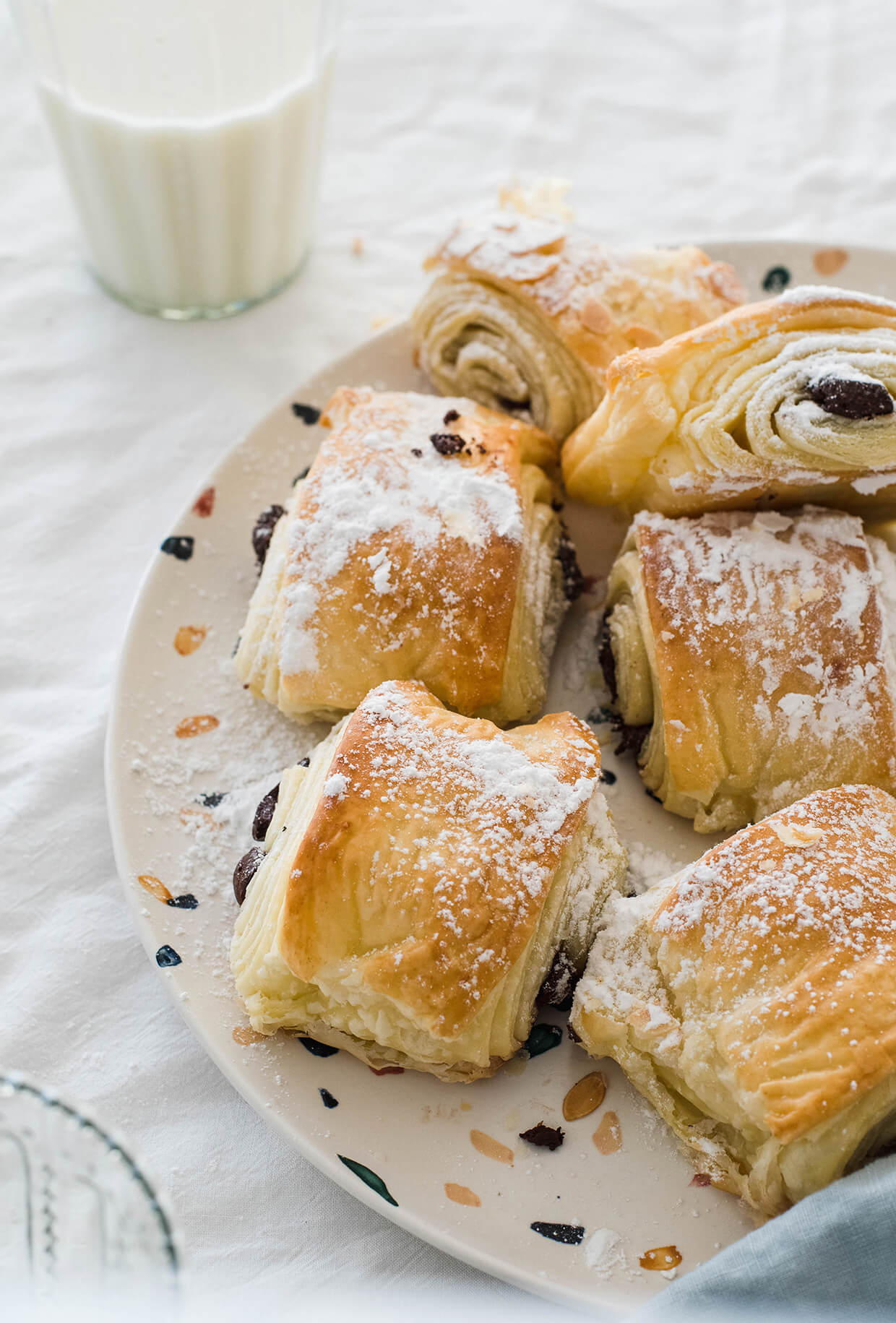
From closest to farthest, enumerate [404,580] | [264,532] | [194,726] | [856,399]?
[856,399] → [404,580] → [194,726] → [264,532]

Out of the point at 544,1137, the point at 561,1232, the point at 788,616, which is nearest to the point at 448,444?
the point at 788,616

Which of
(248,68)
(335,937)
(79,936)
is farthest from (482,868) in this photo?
(248,68)

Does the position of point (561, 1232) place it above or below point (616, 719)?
below

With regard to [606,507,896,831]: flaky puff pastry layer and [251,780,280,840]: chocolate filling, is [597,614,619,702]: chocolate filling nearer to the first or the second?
[606,507,896,831]: flaky puff pastry layer

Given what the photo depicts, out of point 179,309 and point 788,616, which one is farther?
point 179,309

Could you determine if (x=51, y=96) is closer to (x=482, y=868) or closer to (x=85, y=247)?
(x=85, y=247)

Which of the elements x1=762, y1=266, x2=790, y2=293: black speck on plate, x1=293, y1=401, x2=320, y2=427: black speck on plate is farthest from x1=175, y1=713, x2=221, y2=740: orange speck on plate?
x1=762, y1=266, x2=790, y2=293: black speck on plate

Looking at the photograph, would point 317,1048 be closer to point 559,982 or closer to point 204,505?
point 559,982
